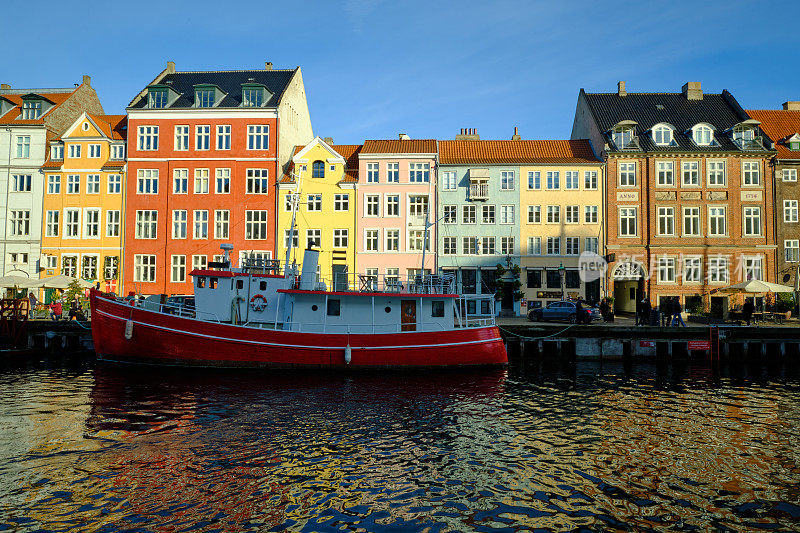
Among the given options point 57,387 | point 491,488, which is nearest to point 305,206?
point 57,387

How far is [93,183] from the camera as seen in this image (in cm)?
4538

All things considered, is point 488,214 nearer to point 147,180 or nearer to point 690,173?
point 690,173

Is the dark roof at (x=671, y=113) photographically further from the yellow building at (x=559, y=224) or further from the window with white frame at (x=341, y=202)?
the window with white frame at (x=341, y=202)

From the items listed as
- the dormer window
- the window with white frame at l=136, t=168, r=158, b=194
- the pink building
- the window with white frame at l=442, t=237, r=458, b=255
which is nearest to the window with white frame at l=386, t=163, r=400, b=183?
the pink building

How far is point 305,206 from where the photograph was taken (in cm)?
4462

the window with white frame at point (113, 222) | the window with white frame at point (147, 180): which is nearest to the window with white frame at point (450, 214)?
the window with white frame at point (147, 180)

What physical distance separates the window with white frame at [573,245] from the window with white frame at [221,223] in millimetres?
28931

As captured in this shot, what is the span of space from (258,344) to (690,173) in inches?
1525

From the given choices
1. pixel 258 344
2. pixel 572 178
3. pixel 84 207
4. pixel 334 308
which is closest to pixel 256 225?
pixel 84 207

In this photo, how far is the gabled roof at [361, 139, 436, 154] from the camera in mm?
44812

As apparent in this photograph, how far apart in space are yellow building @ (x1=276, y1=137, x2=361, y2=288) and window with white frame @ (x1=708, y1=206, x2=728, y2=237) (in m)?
30.1

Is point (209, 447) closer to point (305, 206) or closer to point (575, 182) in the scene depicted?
point (305, 206)

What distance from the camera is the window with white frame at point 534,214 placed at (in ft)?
147

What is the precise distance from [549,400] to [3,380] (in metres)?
23.4
